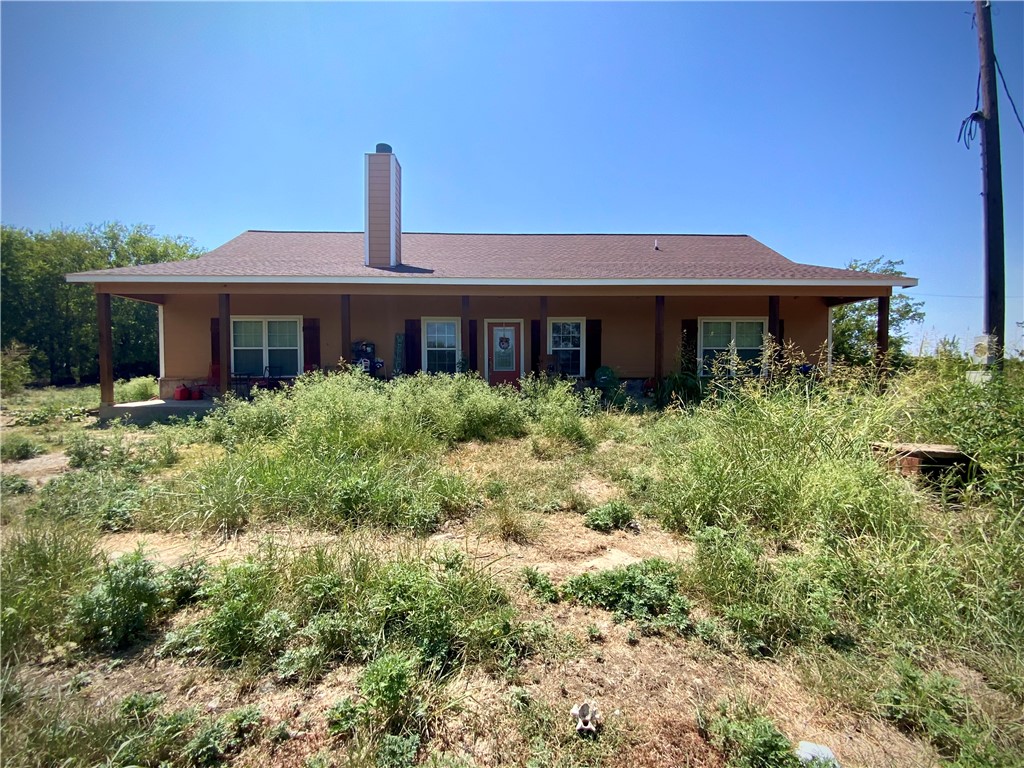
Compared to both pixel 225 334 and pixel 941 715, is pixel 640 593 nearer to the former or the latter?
pixel 941 715

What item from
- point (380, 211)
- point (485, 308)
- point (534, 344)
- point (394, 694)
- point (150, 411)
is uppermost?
point (380, 211)

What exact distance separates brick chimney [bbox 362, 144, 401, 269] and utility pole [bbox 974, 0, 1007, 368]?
12.1 metres

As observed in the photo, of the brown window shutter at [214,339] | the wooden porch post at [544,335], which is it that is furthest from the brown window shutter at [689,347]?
the brown window shutter at [214,339]

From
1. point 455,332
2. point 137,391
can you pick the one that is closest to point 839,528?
point 455,332

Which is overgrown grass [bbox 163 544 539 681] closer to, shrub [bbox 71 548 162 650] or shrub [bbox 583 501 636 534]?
shrub [bbox 71 548 162 650]

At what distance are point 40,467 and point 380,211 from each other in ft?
28.8

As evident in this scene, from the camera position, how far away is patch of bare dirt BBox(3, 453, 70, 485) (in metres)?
5.16

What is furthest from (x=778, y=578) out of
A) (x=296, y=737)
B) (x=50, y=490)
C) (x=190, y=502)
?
(x=50, y=490)

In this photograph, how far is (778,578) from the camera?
9.04 feet

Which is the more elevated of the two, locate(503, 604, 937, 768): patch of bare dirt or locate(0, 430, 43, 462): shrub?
locate(0, 430, 43, 462): shrub

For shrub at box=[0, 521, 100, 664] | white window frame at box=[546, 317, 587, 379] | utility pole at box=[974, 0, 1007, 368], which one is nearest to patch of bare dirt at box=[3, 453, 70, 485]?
shrub at box=[0, 521, 100, 664]

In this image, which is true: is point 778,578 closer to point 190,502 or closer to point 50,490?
point 190,502

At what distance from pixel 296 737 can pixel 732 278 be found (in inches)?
439

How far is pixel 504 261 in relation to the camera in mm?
12789
